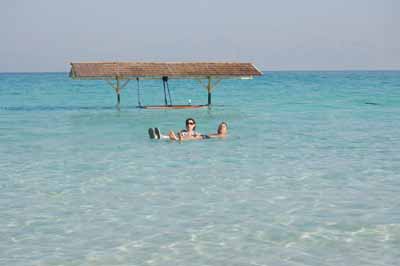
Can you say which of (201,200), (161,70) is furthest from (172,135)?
(161,70)

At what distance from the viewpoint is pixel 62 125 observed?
2577 centimetres

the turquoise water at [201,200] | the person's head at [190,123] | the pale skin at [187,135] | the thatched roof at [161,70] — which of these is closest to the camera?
the turquoise water at [201,200]

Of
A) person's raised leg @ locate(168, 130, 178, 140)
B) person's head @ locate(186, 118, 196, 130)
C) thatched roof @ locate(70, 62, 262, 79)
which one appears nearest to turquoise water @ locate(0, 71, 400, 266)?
person's raised leg @ locate(168, 130, 178, 140)

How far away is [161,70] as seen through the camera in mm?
32250

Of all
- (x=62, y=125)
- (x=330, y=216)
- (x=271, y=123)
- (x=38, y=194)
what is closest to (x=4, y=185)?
(x=38, y=194)

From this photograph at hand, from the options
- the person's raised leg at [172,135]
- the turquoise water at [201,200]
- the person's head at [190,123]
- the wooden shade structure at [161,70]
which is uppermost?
the wooden shade structure at [161,70]

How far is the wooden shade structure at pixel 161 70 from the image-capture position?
103 feet

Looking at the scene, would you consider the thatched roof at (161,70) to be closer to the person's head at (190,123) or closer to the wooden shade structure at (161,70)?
the wooden shade structure at (161,70)

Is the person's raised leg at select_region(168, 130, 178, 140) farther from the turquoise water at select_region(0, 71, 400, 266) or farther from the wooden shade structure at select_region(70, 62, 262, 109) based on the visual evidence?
the wooden shade structure at select_region(70, 62, 262, 109)

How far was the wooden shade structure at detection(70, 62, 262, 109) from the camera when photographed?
1231 inches

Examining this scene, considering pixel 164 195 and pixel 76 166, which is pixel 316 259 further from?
pixel 76 166

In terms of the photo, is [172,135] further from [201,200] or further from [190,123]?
[201,200]

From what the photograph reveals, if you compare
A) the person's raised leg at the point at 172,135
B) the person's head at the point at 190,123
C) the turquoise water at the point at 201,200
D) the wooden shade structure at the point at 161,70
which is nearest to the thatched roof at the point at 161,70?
the wooden shade structure at the point at 161,70

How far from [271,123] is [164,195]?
15115 millimetres
